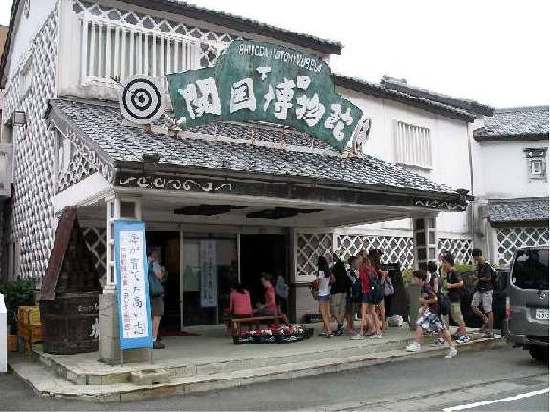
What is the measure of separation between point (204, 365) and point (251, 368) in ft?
2.54

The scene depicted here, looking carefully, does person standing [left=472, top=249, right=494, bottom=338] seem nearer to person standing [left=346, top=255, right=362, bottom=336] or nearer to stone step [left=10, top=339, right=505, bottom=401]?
stone step [left=10, top=339, right=505, bottom=401]

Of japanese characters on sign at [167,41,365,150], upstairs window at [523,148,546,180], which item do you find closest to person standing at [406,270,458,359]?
japanese characters on sign at [167,41,365,150]

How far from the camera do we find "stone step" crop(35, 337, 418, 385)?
7883 millimetres

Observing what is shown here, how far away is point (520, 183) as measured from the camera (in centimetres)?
1966

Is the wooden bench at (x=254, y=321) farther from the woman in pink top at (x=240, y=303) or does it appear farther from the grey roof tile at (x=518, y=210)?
the grey roof tile at (x=518, y=210)

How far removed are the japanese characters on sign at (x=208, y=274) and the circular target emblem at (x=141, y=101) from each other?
4.14 meters

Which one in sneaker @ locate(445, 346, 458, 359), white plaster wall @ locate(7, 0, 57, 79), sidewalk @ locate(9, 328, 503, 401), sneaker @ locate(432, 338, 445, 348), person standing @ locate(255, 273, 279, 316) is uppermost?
white plaster wall @ locate(7, 0, 57, 79)

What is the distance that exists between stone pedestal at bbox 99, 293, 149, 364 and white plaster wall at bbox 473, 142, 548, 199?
14219mm

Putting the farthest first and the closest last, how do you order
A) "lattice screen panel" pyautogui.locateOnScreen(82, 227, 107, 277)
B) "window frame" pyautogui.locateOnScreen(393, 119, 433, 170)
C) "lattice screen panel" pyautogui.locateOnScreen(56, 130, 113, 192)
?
"window frame" pyautogui.locateOnScreen(393, 119, 433, 170) → "lattice screen panel" pyautogui.locateOnScreen(82, 227, 107, 277) → "lattice screen panel" pyautogui.locateOnScreen(56, 130, 113, 192)

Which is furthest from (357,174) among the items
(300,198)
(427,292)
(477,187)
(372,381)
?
(477,187)

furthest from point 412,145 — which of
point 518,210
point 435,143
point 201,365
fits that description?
point 201,365

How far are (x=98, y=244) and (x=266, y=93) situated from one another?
4.43 m

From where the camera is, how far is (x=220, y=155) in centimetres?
1017

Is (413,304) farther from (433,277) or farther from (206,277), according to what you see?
(206,277)
